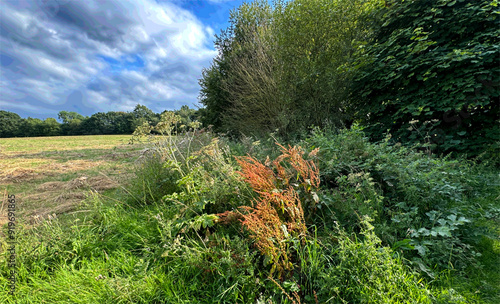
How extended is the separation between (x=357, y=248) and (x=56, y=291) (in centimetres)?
262

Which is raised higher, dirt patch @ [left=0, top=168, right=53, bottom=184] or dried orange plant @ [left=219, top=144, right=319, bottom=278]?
dirt patch @ [left=0, top=168, right=53, bottom=184]

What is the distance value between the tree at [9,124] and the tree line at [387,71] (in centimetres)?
4739

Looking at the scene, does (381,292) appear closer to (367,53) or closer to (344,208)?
(344,208)

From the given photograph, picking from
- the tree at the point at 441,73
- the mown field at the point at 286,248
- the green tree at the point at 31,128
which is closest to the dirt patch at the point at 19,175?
the mown field at the point at 286,248

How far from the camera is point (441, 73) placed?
4.35m

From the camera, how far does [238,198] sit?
2.64m

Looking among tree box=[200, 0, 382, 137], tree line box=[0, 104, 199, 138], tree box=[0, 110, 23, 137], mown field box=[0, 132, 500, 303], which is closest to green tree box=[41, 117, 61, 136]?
tree line box=[0, 104, 199, 138]

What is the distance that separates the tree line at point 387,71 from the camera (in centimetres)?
404

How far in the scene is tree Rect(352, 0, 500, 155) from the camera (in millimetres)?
3943

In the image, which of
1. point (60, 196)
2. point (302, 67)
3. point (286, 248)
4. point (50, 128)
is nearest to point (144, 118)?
point (60, 196)

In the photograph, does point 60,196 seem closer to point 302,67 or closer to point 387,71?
point 302,67

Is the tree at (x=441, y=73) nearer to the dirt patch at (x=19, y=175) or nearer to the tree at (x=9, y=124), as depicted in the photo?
the dirt patch at (x=19, y=175)

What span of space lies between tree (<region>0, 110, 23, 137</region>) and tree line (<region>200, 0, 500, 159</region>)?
4739cm

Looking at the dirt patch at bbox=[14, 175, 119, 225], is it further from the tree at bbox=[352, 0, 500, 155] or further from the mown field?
the tree at bbox=[352, 0, 500, 155]
